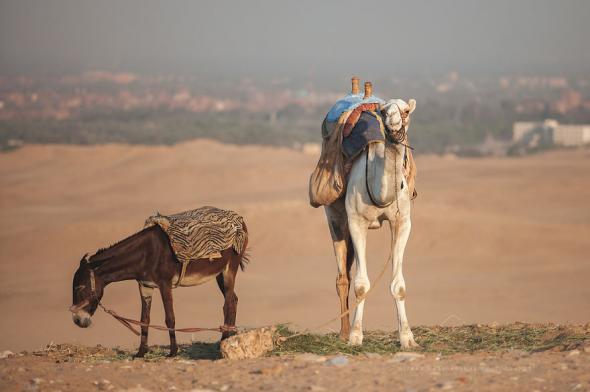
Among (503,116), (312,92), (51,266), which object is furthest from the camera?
(312,92)

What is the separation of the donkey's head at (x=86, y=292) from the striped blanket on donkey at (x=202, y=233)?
72cm

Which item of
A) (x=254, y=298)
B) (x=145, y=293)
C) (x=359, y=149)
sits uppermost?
(x=359, y=149)

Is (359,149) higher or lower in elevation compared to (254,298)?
higher

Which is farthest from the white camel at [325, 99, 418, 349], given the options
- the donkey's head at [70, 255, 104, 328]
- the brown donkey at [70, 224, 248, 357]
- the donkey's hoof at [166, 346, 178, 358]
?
the donkey's head at [70, 255, 104, 328]

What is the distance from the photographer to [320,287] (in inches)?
963

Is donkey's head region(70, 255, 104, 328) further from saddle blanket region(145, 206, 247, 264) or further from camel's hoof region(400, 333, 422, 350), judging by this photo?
camel's hoof region(400, 333, 422, 350)

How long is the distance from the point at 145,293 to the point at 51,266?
655 inches

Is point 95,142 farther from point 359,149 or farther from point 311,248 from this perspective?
point 359,149

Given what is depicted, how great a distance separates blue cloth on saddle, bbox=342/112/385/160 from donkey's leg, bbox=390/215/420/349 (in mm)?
764

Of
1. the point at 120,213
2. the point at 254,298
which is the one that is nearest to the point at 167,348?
the point at 254,298

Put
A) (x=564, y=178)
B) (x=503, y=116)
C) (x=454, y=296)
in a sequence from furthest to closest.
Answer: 1. (x=503, y=116)
2. (x=564, y=178)
3. (x=454, y=296)

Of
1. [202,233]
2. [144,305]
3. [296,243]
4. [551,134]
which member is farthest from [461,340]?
[551,134]

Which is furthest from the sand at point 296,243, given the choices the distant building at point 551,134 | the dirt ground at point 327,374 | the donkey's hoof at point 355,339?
the distant building at point 551,134

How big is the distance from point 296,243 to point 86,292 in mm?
18407
